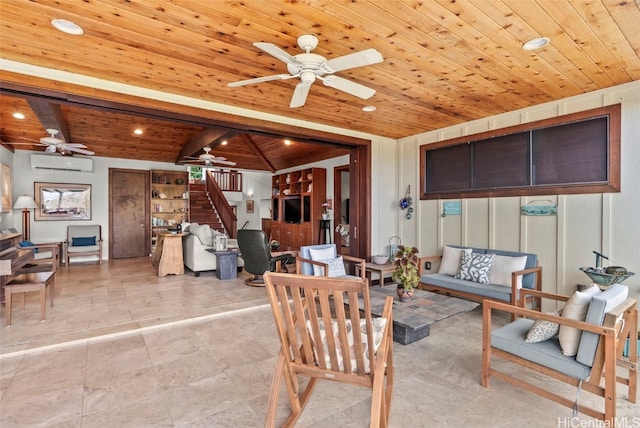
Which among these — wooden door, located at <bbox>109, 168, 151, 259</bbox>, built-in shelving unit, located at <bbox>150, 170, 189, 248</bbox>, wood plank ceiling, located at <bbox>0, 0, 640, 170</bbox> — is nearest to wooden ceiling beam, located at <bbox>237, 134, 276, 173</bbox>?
built-in shelving unit, located at <bbox>150, 170, 189, 248</bbox>

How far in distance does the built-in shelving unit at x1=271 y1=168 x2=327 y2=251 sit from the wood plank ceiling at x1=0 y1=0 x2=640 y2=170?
4236 mm

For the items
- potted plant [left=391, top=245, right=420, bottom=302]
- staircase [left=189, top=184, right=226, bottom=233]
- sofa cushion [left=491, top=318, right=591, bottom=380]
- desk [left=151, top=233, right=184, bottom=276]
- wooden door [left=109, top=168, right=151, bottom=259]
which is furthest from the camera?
staircase [left=189, top=184, right=226, bottom=233]

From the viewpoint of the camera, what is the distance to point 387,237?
587 cm

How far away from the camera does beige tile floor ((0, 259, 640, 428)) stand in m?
2.03

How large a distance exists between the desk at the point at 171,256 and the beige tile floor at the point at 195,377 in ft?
6.47

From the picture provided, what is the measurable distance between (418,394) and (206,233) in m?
5.02

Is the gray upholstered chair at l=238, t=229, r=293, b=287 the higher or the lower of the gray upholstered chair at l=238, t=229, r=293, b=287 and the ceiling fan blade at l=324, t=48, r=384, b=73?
the lower

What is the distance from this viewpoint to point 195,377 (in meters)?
2.51

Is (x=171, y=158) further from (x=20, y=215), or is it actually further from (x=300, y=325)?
(x=300, y=325)

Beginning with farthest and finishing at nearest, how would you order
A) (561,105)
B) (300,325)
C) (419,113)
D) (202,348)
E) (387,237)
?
(387,237), (419,113), (561,105), (202,348), (300,325)

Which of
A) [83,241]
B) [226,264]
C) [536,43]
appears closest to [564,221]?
[536,43]

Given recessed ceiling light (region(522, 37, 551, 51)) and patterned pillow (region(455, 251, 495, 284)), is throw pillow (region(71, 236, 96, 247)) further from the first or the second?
recessed ceiling light (region(522, 37, 551, 51))

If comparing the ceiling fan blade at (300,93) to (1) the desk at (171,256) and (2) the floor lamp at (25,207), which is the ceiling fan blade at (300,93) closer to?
(1) the desk at (171,256)

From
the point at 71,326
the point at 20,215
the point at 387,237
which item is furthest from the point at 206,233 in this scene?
the point at 20,215
